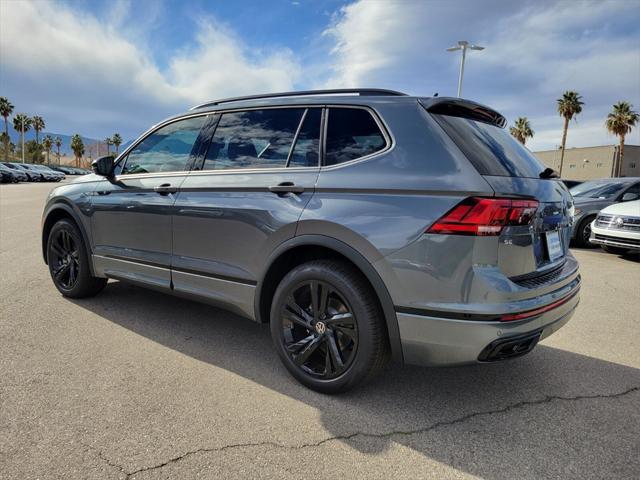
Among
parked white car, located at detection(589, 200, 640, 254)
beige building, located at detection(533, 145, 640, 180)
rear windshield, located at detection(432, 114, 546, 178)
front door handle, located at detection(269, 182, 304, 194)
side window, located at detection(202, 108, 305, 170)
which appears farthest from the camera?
beige building, located at detection(533, 145, 640, 180)

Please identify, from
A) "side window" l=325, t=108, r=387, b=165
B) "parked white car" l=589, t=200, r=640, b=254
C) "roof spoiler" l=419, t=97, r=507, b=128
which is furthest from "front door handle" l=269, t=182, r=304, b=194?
"parked white car" l=589, t=200, r=640, b=254

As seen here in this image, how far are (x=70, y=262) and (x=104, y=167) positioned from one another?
1.18 meters

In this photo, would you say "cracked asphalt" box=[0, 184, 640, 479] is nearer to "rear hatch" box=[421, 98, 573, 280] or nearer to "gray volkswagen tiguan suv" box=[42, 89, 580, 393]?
"gray volkswagen tiguan suv" box=[42, 89, 580, 393]

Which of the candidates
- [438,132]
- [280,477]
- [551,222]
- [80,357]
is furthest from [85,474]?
[551,222]

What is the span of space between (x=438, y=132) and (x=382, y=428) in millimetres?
1671

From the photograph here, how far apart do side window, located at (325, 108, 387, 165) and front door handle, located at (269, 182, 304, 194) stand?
24 centimetres

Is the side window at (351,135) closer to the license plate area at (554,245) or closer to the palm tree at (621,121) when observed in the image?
the license plate area at (554,245)

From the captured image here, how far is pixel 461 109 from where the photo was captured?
2.79 metres

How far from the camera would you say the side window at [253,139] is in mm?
3123

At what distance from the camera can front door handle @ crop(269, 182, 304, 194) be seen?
113 inches

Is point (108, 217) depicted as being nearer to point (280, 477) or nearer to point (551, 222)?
point (280, 477)

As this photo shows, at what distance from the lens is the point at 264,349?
360 centimetres

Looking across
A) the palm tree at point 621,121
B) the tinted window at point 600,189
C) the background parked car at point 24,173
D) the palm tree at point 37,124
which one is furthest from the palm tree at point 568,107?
the palm tree at point 37,124

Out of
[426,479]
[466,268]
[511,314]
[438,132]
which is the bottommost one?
[426,479]
